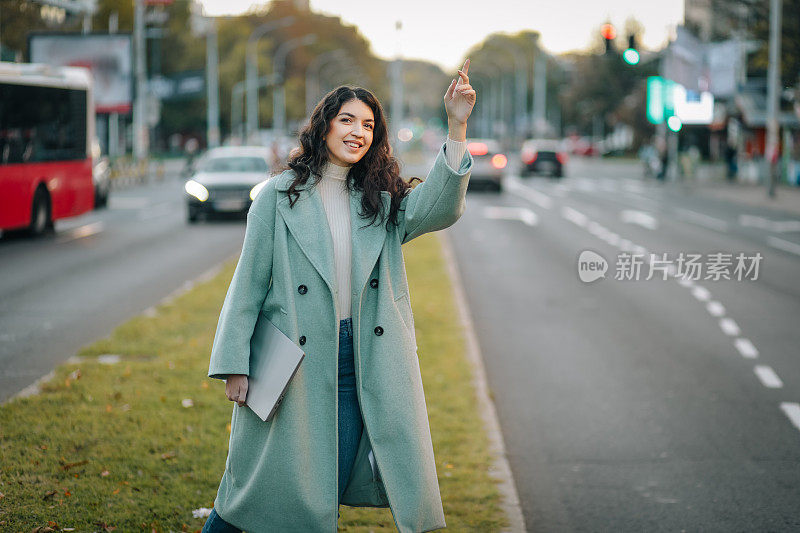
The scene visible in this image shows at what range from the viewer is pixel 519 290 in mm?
13500

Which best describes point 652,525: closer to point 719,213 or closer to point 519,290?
point 519,290

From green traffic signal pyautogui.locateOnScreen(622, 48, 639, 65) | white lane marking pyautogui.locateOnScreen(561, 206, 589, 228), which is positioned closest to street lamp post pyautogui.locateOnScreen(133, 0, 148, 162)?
white lane marking pyautogui.locateOnScreen(561, 206, 589, 228)

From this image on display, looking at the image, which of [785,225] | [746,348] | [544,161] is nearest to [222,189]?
[785,225]

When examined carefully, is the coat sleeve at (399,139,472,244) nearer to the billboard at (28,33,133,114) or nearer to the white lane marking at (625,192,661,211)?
the white lane marking at (625,192,661,211)

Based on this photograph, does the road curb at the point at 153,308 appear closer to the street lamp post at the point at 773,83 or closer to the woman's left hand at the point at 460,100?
the woman's left hand at the point at 460,100

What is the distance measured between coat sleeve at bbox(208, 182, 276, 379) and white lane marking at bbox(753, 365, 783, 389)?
5341mm

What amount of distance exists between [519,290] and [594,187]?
28866 mm

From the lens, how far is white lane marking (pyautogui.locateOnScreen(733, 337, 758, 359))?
9.08 metres

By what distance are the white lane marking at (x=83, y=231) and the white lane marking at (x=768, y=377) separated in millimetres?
13510

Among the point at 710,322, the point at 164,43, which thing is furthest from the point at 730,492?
the point at 164,43

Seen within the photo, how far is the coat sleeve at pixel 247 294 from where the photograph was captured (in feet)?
11.4

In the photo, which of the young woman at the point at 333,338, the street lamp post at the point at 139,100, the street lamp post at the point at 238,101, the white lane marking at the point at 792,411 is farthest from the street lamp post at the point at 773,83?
the street lamp post at the point at 238,101

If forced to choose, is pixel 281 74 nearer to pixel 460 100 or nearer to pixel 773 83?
pixel 773 83

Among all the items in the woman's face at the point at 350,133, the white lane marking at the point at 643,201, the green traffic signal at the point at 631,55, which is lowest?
the white lane marking at the point at 643,201
